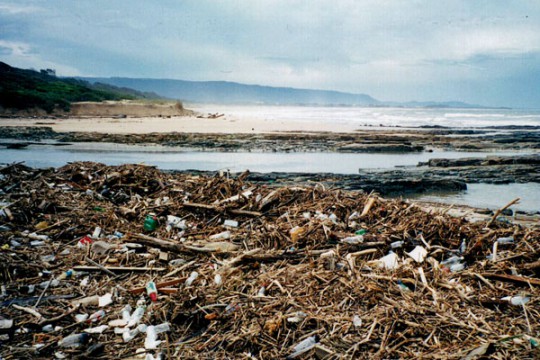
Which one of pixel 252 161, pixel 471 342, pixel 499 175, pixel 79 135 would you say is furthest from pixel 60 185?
pixel 79 135

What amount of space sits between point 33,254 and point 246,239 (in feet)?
8.05

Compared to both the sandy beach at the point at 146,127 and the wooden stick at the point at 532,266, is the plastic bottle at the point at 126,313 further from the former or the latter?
the sandy beach at the point at 146,127

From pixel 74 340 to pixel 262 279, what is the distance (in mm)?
1678

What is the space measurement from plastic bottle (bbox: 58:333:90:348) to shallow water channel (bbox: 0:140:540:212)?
8568 mm

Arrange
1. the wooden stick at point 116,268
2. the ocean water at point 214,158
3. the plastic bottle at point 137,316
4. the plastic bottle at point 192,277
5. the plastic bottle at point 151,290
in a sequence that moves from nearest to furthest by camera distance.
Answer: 1. the plastic bottle at point 137,316
2. the plastic bottle at point 151,290
3. the plastic bottle at point 192,277
4. the wooden stick at point 116,268
5. the ocean water at point 214,158

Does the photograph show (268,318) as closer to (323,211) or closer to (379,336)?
(379,336)

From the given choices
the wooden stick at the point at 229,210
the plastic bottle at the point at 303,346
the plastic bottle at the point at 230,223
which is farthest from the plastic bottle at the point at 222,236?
the plastic bottle at the point at 303,346

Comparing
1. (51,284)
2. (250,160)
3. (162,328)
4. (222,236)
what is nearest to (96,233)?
(51,284)

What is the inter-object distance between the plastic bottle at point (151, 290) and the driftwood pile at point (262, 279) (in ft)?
0.18

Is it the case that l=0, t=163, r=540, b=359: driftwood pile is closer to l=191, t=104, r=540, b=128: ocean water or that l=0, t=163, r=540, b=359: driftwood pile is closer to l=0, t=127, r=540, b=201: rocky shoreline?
l=0, t=127, r=540, b=201: rocky shoreline

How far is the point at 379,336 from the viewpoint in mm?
3061

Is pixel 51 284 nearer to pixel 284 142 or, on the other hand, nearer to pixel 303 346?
pixel 303 346

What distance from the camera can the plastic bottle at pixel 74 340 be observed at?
3201 mm

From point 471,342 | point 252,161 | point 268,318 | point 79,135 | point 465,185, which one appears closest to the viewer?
point 471,342
